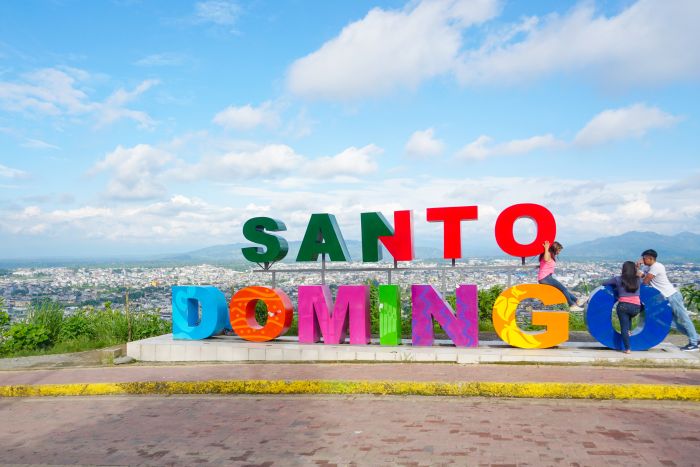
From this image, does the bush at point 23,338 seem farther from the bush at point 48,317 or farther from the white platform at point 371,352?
the white platform at point 371,352

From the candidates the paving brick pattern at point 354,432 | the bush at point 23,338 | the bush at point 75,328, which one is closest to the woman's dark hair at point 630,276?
the paving brick pattern at point 354,432

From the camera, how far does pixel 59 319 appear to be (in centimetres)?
1834

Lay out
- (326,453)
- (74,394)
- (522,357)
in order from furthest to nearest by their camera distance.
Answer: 1. (522,357)
2. (74,394)
3. (326,453)

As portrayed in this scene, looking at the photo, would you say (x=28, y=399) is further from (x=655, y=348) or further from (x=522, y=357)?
(x=655, y=348)

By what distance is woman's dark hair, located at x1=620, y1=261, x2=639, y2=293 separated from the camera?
11922 mm

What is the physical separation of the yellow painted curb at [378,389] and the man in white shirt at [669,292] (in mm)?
3859

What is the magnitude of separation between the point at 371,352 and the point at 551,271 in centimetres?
410

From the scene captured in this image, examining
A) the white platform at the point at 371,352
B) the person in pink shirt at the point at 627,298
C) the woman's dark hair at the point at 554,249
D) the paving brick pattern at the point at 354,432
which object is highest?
the woman's dark hair at the point at 554,249

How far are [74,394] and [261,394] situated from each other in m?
3.41

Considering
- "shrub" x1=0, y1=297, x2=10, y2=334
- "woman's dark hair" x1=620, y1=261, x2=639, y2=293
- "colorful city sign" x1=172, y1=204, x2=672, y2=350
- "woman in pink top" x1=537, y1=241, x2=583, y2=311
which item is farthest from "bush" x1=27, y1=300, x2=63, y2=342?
"woman's dark hair" x1=620, y1=261, x2=639, y2=293

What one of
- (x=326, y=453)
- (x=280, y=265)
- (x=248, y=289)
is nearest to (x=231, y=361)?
(x=248, y=289)

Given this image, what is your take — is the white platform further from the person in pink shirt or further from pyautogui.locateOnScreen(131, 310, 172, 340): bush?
pyautogui.locateOnScreen(131, 310, 172, 340): bush

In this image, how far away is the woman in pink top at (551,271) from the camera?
12586mm

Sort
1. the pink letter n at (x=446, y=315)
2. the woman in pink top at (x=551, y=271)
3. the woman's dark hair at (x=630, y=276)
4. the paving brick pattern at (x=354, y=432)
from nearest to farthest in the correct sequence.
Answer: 1. the paving brick pattern at (x=354, y=432)
2. the woman's dark hair at (x=630, y=276)
3. the woman in pink top at (x=551, y=271)
4. the pink letter n at (x=446, y=315)
